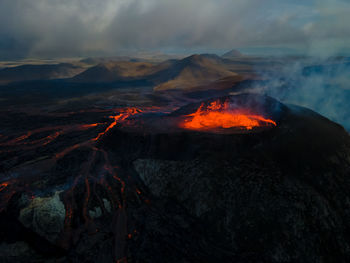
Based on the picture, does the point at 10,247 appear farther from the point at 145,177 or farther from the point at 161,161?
the point at 161,161

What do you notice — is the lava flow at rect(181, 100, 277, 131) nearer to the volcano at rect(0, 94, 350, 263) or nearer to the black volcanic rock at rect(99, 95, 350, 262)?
the volcano at rect(0, 94, 350, 263)

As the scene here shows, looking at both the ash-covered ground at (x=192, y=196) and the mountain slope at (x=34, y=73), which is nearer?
the ash-covered ground at (x=192, y=196)

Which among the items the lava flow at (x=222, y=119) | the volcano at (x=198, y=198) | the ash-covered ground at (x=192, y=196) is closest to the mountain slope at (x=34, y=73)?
the ash-covered ground at (x=192, y=196)

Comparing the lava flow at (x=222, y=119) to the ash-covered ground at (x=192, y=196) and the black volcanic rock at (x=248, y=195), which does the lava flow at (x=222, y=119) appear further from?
the black volcanic rock at (x=248, y=195)

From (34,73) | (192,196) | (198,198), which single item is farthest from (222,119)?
(34,73)

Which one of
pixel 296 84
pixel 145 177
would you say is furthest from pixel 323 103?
pixel 145 177

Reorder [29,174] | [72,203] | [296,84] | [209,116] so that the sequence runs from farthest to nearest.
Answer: [296,84] < [209,116] < [29,174] < [72,203]

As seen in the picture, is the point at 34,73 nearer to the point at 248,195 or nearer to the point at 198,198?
the point at 198,198
